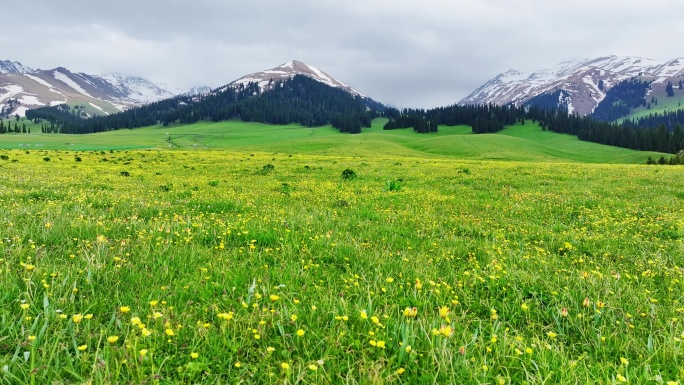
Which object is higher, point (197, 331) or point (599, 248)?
point (197, 331)

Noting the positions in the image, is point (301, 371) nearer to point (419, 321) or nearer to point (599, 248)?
point (419, 321)

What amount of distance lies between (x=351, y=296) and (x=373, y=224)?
5.13 metres

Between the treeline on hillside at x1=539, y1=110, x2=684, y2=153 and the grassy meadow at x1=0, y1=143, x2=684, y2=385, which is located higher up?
the treeline on hillside at x1=539, y1=110, x2=684, y2=153

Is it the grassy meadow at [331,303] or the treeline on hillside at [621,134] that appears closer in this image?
the grassy meadow at [331,303]

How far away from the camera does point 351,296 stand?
466 cm

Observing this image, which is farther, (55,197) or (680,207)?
(680,207)

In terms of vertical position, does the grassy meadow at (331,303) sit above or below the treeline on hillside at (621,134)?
below

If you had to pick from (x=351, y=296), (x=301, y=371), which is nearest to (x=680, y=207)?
(x=351, y=296)

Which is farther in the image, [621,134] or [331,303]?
[621,134]

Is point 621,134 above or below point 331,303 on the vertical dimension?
above

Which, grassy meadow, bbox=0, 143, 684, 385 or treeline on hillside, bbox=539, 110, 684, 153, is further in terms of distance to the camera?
treeline on hillside, bbox=539, 110, 684, 153

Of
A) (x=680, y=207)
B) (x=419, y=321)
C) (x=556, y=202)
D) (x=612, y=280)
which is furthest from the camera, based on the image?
(x=556, y=202)

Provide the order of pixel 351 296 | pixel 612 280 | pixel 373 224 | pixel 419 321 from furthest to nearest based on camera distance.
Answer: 1. pixel 373 224
2. pixel 612 280
3. pixel 351 296
4. pixel 419 321

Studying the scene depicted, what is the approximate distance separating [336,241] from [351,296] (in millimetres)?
2590
